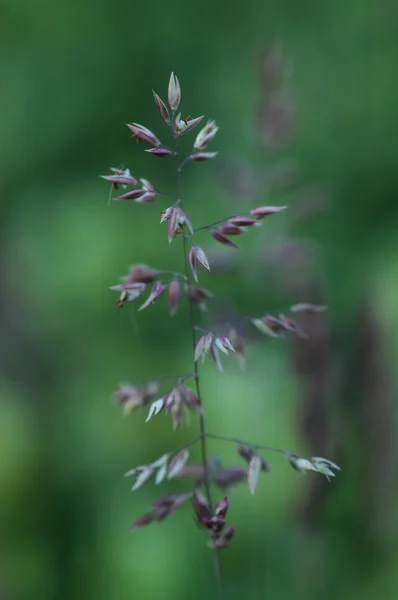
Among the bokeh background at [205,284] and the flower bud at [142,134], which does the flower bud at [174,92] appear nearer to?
the flower bud at [142,134]

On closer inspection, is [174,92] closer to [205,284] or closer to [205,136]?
[205,136]

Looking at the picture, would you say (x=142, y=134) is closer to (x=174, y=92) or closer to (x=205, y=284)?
(x=174, y=92)

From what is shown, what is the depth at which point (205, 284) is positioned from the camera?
5.66 ft

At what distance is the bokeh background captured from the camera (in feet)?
3.56

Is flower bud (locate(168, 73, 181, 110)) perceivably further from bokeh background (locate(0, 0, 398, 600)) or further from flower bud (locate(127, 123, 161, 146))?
bokeh background (locate(0, 0, 398, 600))

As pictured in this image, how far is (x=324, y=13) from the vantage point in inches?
96.2

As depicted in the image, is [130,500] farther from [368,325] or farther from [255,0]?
[255,0]

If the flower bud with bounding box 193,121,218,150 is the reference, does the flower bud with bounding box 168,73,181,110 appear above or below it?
above

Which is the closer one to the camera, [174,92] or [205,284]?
[174,92]

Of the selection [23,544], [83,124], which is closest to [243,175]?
[23,544]

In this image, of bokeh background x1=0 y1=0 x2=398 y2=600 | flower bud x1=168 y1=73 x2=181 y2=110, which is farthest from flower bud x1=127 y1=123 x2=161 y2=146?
bokeh background x1=0 y1=0 x2=398 y2=600

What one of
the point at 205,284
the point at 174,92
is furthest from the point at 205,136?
the point at 205,284

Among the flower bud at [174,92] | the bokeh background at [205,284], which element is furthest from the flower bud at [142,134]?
the bokeh background at [205,284]

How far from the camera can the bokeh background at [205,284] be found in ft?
3.56
